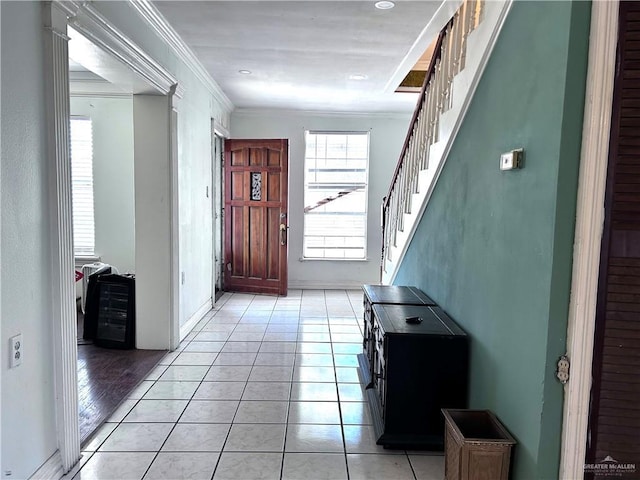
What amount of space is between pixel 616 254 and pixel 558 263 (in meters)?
0.20

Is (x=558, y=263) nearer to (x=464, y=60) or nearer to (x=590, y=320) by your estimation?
(x=590, y=320)

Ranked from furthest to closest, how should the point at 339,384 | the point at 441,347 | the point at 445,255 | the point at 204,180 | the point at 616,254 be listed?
the point at 204,180, the point at 339,384, the point at 445,255, the point at 441,347, the point at 616,254

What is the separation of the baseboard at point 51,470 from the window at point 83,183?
367cm

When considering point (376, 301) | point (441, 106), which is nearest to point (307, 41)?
point (441, 106)

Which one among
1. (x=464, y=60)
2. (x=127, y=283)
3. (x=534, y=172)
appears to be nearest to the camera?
(x=534, y=172)

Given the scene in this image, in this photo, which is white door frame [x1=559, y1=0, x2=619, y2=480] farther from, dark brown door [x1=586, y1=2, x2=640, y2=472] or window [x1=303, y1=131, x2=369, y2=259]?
window [x1=303, y1=131, x2=369, y2=259]

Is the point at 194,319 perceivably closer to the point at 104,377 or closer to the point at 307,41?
the point at 104,377

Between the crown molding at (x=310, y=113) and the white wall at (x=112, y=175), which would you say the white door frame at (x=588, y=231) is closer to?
the white wall at (x=112, y=175)

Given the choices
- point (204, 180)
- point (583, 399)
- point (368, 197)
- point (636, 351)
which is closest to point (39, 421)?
point (583, 399)

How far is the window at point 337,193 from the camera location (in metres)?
6.81

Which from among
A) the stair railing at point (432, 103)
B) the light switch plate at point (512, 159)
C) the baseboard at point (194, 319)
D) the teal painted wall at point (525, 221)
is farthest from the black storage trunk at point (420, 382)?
the baseboard at point (194, 319)

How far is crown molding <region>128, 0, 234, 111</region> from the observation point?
9.89ft

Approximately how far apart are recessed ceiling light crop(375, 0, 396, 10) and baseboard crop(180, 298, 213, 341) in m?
3.18

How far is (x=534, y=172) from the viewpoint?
1757 millimetres
